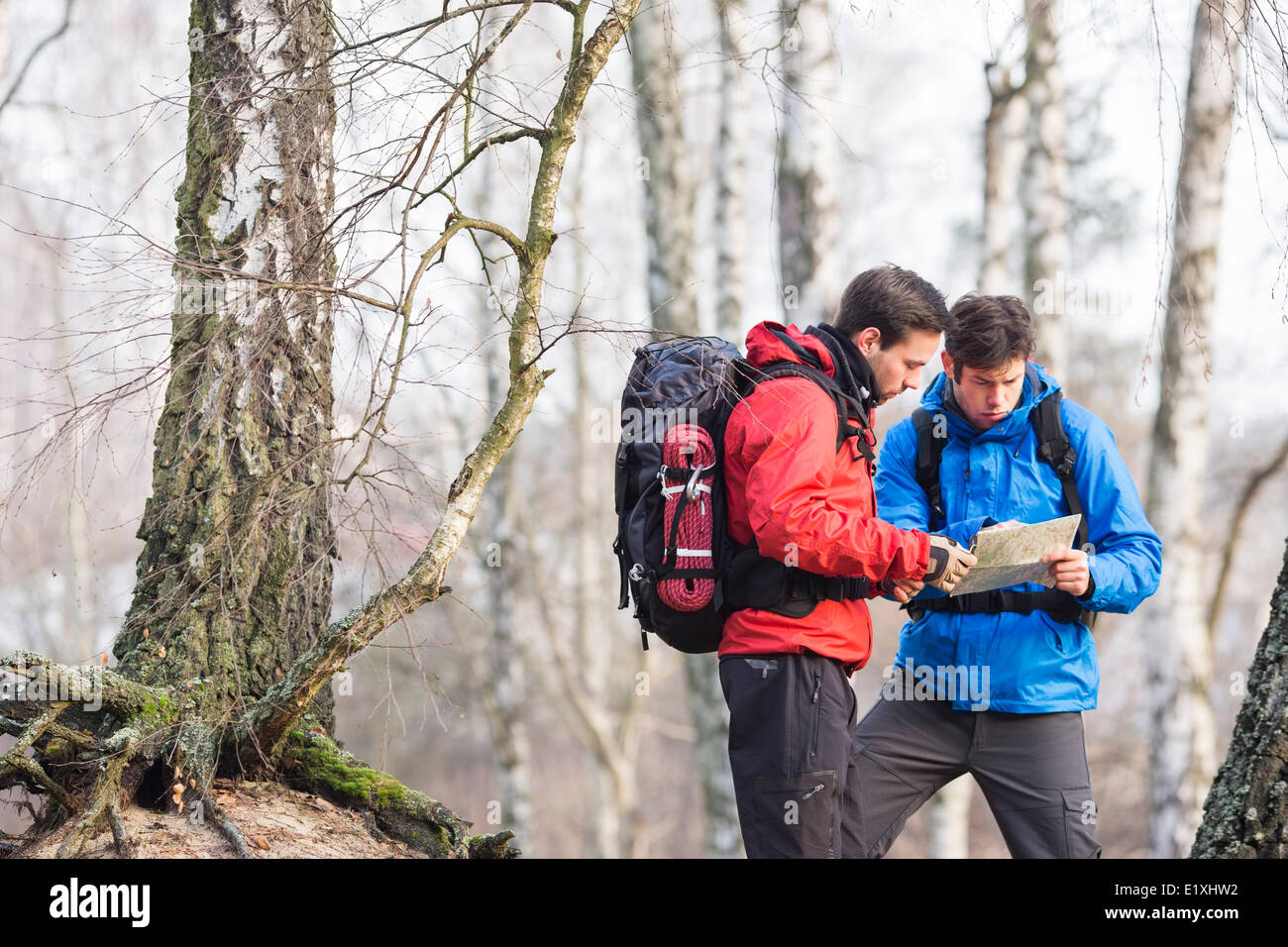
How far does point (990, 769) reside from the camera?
3.18 meters

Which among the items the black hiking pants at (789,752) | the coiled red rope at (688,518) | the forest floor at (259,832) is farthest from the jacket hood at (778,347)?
the forest floor at (259,832)

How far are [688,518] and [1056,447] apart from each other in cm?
118

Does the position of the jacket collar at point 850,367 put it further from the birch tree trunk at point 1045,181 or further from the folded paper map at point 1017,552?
the birch tree trunk at point 1045,181

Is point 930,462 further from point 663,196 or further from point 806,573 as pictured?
point 663,196

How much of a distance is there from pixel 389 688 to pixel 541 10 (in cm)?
249

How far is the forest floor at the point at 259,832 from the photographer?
9.82 ft

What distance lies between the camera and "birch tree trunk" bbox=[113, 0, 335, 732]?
335 centimetres

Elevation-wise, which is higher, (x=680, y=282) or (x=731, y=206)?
(x=731, y=206)

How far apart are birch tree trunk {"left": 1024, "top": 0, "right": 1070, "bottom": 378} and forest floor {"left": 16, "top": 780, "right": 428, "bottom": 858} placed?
6324 mm

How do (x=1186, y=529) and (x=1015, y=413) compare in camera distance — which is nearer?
(x=1015, y=413)

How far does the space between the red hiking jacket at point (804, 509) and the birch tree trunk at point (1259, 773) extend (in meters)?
1.24

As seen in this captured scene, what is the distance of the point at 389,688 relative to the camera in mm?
3119

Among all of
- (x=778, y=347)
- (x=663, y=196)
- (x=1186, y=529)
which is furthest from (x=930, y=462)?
(x=663, y=196)

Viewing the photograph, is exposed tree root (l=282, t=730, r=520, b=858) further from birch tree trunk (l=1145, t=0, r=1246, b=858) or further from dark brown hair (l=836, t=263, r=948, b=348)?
birch tree trunk (l=1145, t=0, r=1246, b=858)
